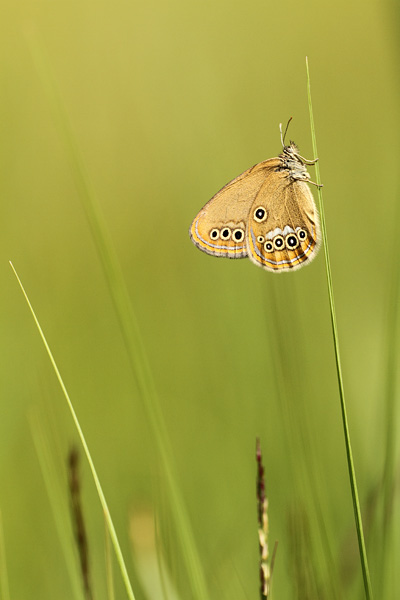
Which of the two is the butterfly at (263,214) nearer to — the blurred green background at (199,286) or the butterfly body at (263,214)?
the butterfly body at (263,214)

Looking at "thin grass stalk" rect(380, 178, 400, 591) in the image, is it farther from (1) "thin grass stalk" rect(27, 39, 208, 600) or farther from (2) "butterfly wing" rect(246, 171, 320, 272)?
(2) "butterfly wing" rect(246, 171, 320, 272)

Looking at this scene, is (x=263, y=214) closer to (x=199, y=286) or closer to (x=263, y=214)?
(x=263, y=214)

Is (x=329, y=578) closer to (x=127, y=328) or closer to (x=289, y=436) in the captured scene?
(x=289, y=436)

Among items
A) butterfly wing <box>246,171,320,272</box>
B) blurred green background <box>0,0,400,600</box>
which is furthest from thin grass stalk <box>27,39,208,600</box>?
butterfly wing <box>246,171,320,272</box>


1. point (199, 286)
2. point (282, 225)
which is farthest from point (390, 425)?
point (199, 286)

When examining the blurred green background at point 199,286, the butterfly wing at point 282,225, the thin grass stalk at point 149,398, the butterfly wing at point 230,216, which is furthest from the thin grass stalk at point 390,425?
the butterfly wing at point 230,216

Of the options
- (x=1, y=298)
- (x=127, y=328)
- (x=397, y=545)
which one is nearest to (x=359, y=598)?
(x=397, y=545)
